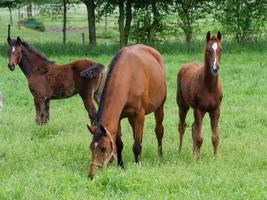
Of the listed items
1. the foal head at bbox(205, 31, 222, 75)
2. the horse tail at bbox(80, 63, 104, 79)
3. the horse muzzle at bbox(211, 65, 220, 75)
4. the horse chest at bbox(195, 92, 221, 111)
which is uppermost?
the foal head at bbox(205, 31, 222, 75)

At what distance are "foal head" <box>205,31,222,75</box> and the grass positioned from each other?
1.33m

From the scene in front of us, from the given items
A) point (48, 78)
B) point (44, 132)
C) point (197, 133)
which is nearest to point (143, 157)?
point (197, 133)

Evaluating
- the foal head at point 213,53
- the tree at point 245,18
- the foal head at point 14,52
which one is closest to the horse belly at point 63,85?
the foal head at point 14,52

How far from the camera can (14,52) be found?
12.8m

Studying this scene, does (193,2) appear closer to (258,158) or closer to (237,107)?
(237,107)

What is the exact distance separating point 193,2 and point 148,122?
1566 centimetres

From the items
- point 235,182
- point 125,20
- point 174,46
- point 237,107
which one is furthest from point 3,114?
point 125,20

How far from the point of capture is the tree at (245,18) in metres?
26.1

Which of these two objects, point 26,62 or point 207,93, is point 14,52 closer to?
point 26,62

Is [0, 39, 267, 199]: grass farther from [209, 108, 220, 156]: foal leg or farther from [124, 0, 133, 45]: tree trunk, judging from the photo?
[124, 0, 133, 45]: tree trunk

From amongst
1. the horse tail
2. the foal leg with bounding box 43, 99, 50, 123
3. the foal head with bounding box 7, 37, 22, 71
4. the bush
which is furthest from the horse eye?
the bush

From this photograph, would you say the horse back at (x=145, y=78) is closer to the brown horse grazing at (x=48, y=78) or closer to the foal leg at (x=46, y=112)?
the brown horse grazing at (x=48, y=78)

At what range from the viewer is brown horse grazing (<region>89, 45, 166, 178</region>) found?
752 centimetres

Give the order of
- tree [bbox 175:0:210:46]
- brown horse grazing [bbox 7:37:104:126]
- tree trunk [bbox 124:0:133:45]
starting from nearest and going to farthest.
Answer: brown horse grazing [bbox 7:37:104:126], tree trunk [bbox 124:0:133:45], tree [bbox 175:0:210:46]
